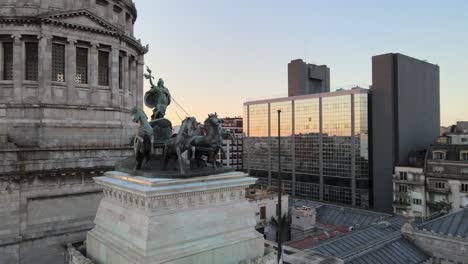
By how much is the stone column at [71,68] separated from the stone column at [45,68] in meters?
1.52

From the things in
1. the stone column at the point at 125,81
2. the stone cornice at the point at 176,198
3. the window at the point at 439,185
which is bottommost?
the window at the point at 439,185

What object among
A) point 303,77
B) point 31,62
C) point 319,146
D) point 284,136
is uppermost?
point 303,77

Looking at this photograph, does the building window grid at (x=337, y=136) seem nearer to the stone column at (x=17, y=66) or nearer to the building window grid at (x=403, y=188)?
the building window grid at (x=403, y=188)

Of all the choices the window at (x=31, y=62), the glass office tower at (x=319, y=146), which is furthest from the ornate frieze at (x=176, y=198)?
the glass office tower at (x=319, y=146)

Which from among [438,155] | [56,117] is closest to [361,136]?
[438,155]

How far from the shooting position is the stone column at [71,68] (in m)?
31.9

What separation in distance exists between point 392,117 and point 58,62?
6331 cm

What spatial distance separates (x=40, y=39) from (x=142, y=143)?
958 inches

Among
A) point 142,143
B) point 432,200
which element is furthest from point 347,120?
point 142,143

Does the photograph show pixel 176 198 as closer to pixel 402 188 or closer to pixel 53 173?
pixel 53 173

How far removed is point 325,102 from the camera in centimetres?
8250

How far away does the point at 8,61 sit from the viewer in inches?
1249

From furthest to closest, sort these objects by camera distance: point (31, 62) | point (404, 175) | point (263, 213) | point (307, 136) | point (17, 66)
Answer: point (307, 136) < point (404, 175) < point (263, 213) < point (31, 62) < point (17, 66)

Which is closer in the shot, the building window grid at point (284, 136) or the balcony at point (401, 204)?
the balcony at point (401, 204)
